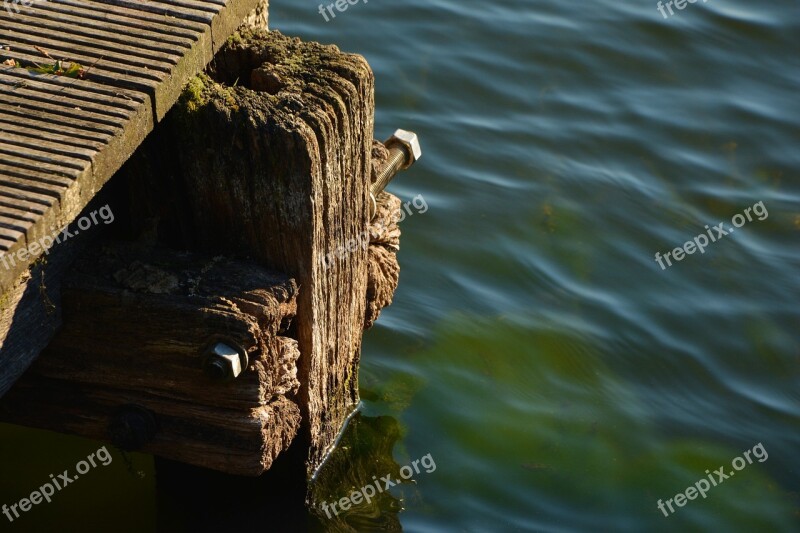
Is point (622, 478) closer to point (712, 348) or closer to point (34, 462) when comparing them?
point (712, 348)

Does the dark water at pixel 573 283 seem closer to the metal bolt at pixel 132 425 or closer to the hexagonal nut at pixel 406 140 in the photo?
the metal bolt at pixel 132 425

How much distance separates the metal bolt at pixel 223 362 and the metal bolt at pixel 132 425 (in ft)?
1.11

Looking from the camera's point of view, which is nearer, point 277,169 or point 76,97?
point 76,97

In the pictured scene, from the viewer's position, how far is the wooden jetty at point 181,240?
3.38 metres

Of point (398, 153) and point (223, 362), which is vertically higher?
point (398, 153)

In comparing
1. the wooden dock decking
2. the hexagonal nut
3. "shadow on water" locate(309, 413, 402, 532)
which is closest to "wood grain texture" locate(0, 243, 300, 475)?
the wooden dock decking

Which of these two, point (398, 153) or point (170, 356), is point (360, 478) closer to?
point (398, 153)

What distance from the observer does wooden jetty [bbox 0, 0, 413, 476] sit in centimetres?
338

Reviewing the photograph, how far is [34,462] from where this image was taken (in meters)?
5.02

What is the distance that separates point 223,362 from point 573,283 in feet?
11.8

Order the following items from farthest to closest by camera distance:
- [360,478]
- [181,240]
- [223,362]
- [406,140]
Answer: [360,478]
[406,140]
[181,240]
[223,362]

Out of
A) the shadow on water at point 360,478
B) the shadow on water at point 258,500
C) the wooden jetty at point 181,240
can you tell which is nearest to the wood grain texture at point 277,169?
the wooden jetty at point 181,240

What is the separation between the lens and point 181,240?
3.77 meters

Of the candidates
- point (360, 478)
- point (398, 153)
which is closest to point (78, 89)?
point (398, 153)
